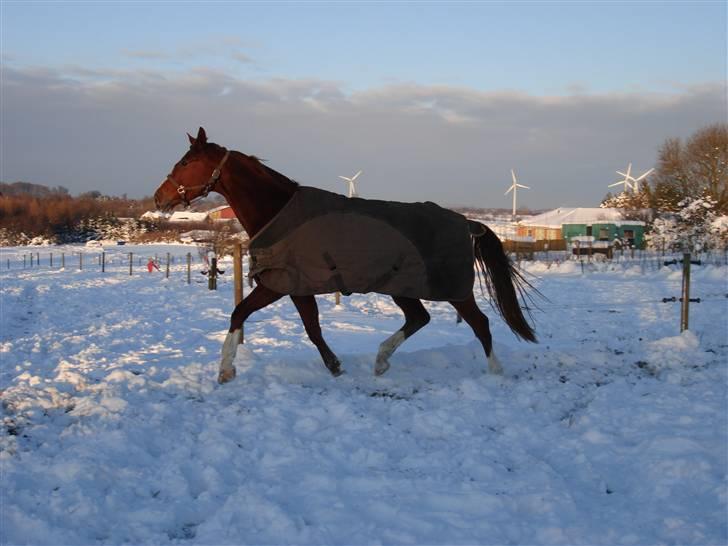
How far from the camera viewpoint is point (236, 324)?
6039 millimetres

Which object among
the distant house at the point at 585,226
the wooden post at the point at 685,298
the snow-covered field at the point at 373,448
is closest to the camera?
the snow-covered field at the point at 373,448

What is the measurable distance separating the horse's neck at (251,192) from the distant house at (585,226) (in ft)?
153

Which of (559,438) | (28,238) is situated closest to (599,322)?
(559,438)

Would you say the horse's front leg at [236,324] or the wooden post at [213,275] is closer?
the horse's front leg at [236,324]

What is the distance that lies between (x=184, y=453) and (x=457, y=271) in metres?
3.43

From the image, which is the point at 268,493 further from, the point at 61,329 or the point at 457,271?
the point at 61,329

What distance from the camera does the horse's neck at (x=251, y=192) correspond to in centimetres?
614

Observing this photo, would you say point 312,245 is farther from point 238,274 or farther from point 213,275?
point 213,275

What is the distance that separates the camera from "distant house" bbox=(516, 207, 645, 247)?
5594 cm

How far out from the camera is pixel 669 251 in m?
36.1

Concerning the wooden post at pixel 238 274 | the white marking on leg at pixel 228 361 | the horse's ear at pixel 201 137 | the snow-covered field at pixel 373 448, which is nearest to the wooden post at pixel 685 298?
the snow-covered field at pixel 373 448

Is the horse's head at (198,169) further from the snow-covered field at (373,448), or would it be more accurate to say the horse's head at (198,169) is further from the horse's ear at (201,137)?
the snow-covered field at (373,448)

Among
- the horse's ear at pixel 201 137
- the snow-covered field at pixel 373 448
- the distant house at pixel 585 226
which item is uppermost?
the distant house at pixel 585 226

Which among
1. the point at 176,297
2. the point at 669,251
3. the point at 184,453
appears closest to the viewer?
the point at 184,453
